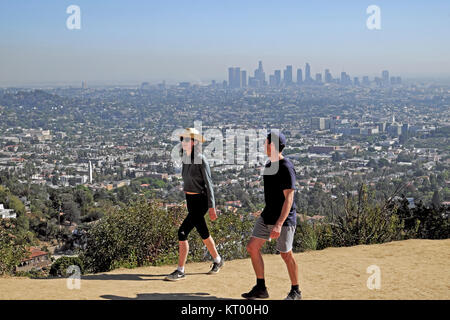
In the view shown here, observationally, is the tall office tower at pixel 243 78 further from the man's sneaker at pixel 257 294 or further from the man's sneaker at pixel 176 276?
the man's sneaker at pixel 257 294

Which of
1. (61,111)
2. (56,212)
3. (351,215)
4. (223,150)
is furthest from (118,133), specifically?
(351,215)

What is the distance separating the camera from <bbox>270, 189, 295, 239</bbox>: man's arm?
3.70m

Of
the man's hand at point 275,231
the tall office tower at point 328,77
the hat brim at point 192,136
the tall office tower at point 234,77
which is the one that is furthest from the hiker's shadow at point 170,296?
the tall office tower at point 328,77

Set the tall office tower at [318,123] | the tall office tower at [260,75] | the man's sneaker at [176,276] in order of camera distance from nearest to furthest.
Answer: the man's sneaker at [176,276] → the tall office tower at [318,123] → the tall office tower at [260,75]

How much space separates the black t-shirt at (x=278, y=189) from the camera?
375 cm

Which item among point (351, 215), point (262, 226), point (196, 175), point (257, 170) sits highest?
point (196, 175)

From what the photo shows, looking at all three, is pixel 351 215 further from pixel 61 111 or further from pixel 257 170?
pixel 61 111

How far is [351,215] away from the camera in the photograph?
728 cm

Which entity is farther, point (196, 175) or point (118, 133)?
point (118, 133)

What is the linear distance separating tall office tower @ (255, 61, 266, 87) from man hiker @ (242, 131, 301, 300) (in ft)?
281

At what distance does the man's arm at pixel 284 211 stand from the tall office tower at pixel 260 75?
281 feet

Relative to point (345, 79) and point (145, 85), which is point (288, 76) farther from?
point (145, 85)
